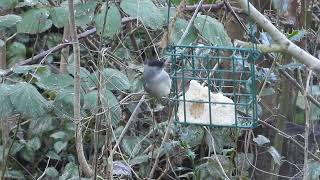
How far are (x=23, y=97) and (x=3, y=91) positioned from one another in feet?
0.33

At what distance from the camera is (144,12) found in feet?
8.19

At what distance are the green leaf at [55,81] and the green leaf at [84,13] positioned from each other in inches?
9.2

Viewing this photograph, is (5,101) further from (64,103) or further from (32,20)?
(32,20)

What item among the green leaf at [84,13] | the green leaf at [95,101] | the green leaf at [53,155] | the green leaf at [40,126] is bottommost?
the green leaf at [53,155]

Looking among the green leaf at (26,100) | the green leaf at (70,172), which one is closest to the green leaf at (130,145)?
the green leaf at (70,172)

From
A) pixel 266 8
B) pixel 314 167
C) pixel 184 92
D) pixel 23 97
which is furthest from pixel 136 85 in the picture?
pixel 266 8

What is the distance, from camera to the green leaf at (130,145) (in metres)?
3.51

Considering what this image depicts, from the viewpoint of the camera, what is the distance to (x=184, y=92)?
2557 millimetres

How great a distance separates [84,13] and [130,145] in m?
1.09

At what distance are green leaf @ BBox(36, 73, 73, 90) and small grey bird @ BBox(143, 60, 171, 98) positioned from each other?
368 mm

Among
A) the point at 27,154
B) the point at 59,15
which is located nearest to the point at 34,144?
the point at 27,154

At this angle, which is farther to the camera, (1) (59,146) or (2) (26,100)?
(1) (59,146)

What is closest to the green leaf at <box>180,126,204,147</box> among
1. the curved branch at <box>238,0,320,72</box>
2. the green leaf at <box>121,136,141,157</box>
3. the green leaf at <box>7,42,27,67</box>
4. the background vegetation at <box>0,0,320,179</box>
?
the background vegetation at <box>0,0,320,179</box>

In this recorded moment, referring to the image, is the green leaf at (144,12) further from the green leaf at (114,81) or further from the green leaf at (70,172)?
the green leaf at (70,172)
